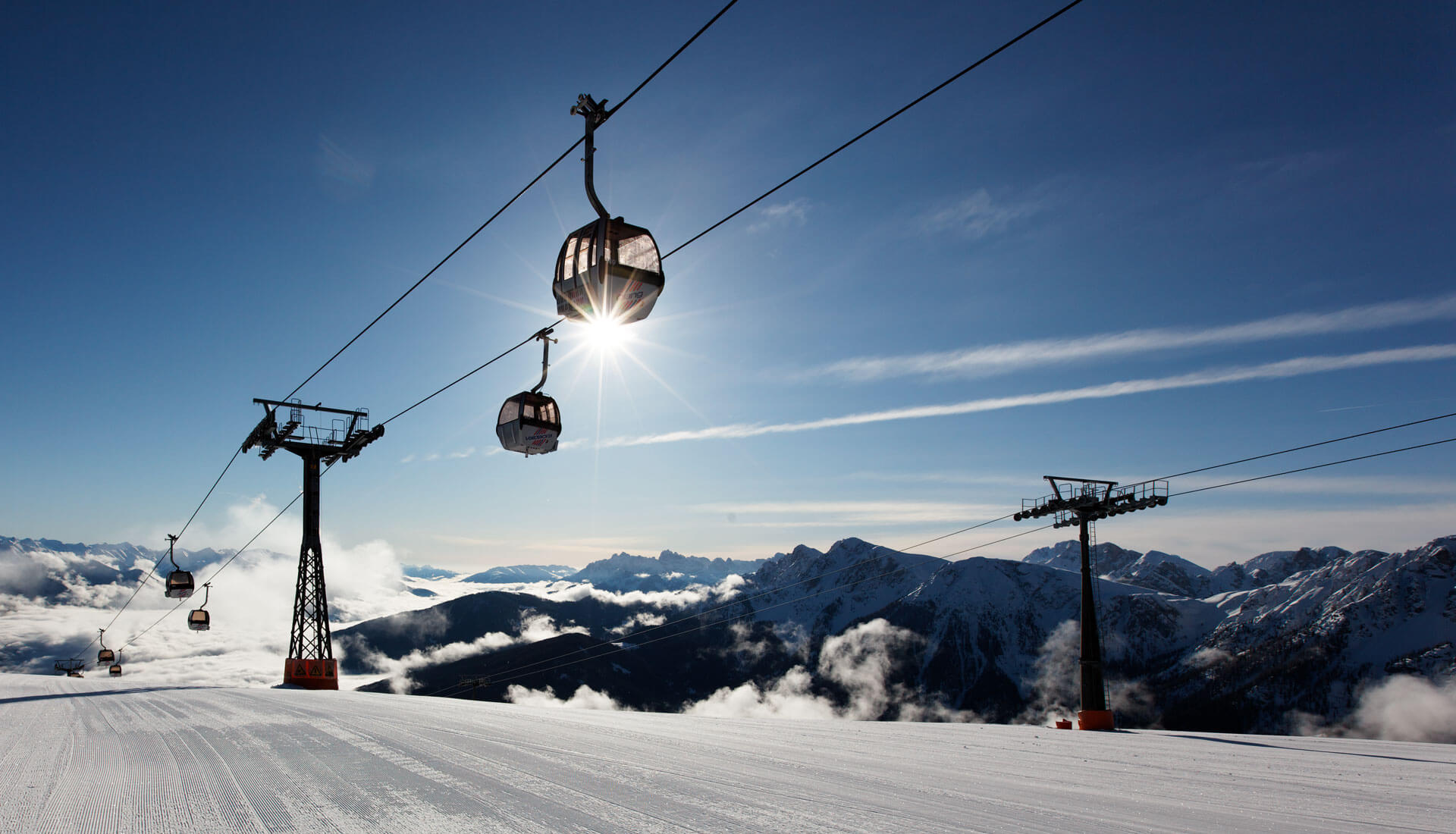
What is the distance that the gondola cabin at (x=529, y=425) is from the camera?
734 inches

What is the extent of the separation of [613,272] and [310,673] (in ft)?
108

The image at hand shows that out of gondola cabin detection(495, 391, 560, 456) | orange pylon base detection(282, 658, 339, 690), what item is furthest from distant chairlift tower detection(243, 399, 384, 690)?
gondola cabin detection(495, 391, 560, 456)

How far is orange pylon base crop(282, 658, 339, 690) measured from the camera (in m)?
33.1

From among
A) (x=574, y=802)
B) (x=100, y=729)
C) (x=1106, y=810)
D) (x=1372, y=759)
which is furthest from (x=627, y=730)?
(x=1372, y=759)

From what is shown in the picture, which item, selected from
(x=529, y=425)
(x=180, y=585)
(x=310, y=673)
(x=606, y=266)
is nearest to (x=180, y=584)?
(x=180, y=585)

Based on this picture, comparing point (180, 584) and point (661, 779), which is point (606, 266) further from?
point (180, 584)

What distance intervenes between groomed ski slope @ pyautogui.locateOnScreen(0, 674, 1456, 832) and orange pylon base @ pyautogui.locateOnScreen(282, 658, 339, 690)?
26.3 m

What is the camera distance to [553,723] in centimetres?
976

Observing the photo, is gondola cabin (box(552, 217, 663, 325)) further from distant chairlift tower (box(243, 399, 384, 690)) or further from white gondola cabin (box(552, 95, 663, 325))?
distant chairlift tower (box(243, 399, 384, 690))

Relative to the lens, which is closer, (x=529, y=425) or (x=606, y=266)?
(x=606, y=266)

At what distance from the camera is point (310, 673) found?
1325 inches

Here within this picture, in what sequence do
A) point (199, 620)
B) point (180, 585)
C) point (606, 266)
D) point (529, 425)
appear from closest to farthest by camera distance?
point (606, 266), point (529, 425), point (180, 585), point (199, 620)

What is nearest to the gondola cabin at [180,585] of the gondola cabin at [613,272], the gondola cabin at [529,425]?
the gondola cabin at [529,425]

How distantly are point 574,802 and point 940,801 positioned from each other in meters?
2.62
